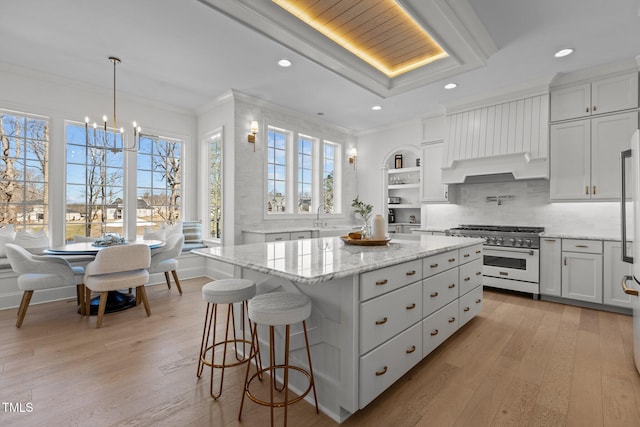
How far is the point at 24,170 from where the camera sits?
390 centimetres

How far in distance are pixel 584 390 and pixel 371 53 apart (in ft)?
11.1

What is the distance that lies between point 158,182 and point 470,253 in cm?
475

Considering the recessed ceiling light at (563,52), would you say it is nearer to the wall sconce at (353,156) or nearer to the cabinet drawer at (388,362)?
the cabinet drawer at (388,362)

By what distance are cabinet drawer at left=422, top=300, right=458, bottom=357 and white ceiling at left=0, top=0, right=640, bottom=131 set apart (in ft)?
8.43

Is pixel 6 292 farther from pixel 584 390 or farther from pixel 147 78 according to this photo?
pixel 584 390

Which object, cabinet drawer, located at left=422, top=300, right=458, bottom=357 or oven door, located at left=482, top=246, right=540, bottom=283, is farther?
oven door, located at left=482, top=246, right=540, bottom=283

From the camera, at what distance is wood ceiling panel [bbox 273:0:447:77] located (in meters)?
2.53

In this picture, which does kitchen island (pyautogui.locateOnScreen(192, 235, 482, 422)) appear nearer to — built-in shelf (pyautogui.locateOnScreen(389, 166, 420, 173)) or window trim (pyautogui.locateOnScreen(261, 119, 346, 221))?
window trim (pyautogui.locateOnScreen(261, 119, 346, 221))

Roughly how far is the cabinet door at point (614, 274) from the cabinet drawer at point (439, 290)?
2.13 m

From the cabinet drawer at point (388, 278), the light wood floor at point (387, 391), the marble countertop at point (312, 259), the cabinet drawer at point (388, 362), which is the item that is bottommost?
the light wood floor at point (387, 391)

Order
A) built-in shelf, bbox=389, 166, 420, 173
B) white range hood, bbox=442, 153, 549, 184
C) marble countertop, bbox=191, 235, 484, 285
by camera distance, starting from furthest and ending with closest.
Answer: built-in shelf, bbox=389, 166, 420, 173 < white range hood, bbox=442, 153, 549, 184 < marble countertop, bbox=191, 235, 484, 285

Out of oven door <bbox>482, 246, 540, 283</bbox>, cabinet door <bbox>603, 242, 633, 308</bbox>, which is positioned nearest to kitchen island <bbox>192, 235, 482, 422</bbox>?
oven door <bbox>482, 246, 540, 283</bbox>

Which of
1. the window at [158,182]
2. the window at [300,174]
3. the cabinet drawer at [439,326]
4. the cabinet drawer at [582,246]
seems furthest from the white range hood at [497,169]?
the window at [158,182]

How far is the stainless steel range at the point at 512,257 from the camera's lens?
12.6 ft
